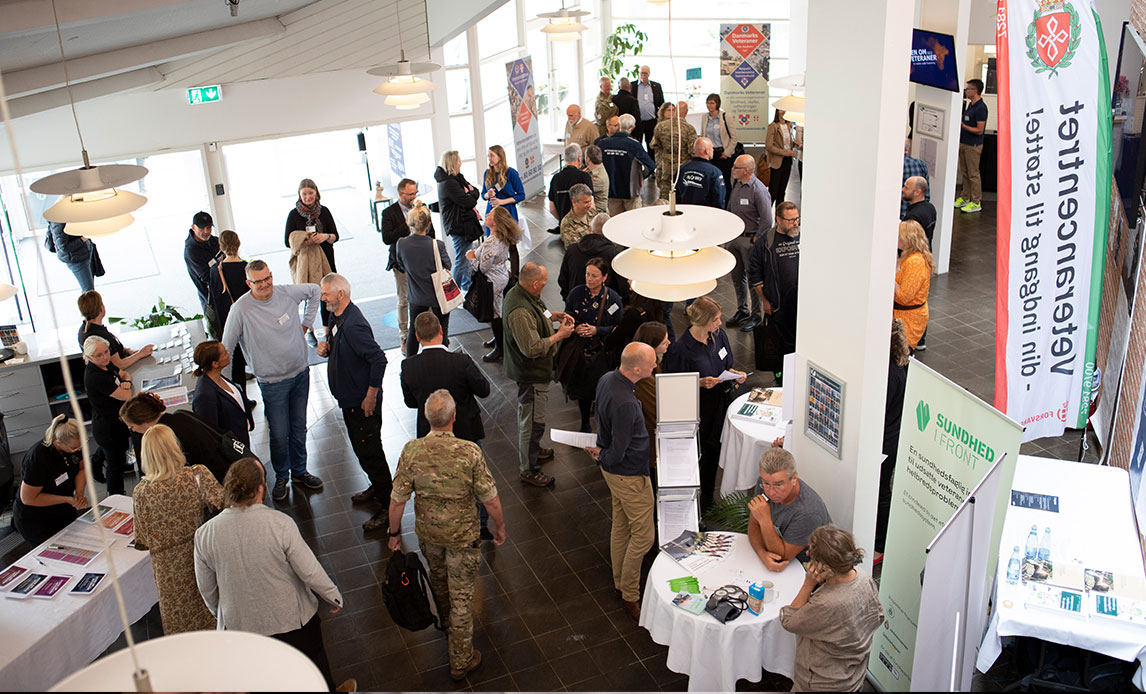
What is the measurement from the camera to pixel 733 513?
5.27m

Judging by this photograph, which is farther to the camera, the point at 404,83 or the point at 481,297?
the point at 481,297

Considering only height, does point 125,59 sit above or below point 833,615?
above

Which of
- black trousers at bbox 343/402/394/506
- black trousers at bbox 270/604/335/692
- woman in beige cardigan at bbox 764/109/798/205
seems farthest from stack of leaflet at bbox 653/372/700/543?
woman in beige cardigan at bbox 764/109/798/205

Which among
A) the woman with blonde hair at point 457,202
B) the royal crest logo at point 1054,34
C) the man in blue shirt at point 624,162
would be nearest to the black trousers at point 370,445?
the woman with blonde hair at point 457,202

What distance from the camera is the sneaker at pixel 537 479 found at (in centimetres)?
658

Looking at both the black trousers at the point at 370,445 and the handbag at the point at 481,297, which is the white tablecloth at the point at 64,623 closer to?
the black trousers at the point at 370,445

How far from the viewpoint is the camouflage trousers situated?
4727 millimetres

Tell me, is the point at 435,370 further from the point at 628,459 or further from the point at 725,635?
the point at 725,635

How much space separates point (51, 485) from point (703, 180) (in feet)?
20.6

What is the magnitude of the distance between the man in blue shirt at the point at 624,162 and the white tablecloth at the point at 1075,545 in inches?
274

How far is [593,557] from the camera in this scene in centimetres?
583

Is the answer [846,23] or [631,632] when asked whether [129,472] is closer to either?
[631,632]

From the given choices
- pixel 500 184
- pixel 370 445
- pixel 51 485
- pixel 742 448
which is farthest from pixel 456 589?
pixel 500 184

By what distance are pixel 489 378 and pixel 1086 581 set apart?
5019 millimetres
